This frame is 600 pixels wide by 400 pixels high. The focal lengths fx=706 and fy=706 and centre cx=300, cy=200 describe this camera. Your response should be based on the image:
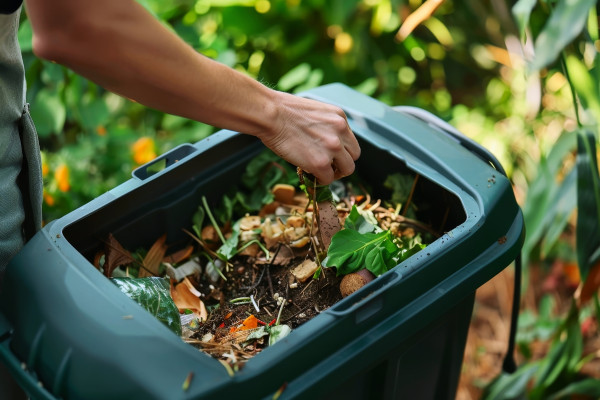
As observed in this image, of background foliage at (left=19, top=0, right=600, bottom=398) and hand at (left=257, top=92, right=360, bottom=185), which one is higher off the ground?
hand at (left=257, top=92, right=360, bottom=185)

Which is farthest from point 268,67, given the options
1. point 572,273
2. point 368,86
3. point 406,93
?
point 572,273

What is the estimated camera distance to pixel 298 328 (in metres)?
→ 0.95

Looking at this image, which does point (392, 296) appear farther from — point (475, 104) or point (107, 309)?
point (475, 104)

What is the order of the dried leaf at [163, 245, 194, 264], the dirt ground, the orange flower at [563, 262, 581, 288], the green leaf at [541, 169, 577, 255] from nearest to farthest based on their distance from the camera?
the dried leaf at [163, 245, 194, 264] → the green leaf at [541, 169, 577, 255] → the dirt ground → the orange flower at [563, 262, 581, 288]

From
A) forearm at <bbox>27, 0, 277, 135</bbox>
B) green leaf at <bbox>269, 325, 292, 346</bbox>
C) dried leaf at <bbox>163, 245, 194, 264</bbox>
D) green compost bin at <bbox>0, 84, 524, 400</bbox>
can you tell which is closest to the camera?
forearm at <bbox>27, 0, 277, 135</bbox>

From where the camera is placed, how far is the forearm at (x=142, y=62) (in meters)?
0.78

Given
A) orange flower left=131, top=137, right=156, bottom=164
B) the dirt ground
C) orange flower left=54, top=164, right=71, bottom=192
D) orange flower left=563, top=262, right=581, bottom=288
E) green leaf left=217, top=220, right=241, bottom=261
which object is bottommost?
the dirt ground

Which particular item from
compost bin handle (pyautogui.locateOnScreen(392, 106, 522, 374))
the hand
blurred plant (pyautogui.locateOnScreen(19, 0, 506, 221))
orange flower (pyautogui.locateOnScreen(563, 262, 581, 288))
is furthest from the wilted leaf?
orange flower (pyautogui.locateOnScreen(563, 262, 581, 288))

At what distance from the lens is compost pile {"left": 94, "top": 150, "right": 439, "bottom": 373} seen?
3.69 feet

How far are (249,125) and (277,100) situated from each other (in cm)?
6

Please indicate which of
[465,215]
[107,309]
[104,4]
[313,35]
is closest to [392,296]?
[465,215]

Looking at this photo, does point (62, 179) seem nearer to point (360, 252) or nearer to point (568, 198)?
point (360, 252)

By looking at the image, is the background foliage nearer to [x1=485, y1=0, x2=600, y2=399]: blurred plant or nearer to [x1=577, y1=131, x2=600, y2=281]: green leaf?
[x1=485, y1=0, x2=600, y2=399]: blurred plant

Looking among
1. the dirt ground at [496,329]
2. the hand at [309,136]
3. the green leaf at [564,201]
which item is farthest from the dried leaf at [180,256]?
the dirt ground at [496,329]
